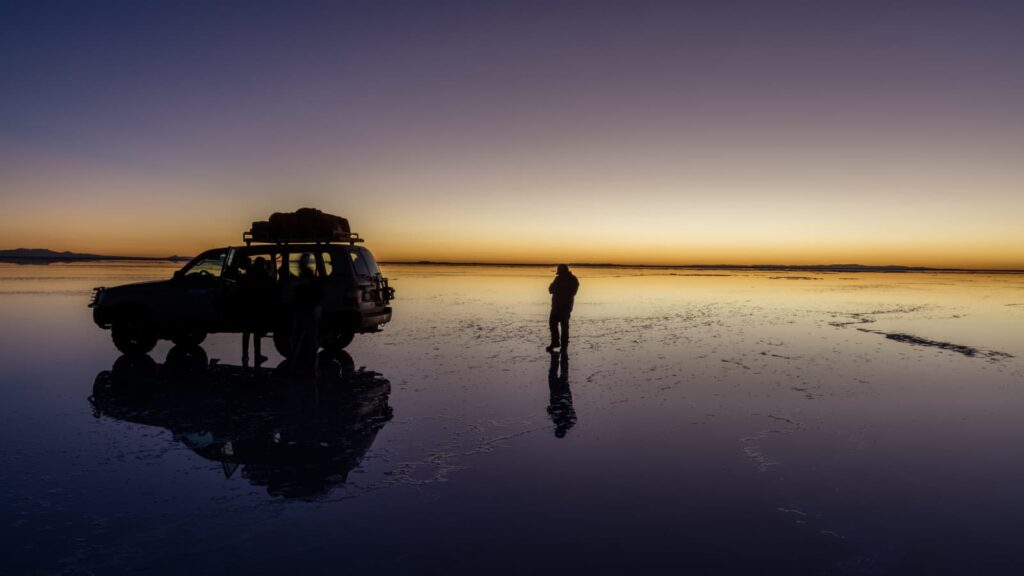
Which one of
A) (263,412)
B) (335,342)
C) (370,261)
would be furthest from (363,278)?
(263,412)

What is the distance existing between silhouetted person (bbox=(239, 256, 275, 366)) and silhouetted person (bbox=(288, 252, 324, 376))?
1190mm

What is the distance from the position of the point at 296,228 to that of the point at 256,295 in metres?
1.73

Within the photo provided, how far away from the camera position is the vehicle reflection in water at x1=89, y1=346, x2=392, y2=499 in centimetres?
667

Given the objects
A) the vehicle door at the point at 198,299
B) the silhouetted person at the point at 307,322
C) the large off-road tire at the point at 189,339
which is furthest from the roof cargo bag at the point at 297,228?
the large off-road tire at the point at 189,339

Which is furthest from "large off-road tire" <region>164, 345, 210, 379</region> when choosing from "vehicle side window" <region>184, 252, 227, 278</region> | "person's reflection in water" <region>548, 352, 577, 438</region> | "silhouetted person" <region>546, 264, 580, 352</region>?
"silhouetted person" <region>546, 264, 580, 352</region>

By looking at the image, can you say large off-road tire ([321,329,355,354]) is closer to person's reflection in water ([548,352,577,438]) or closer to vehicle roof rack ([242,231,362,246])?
vehicle roof rack ([242,231,362,246])

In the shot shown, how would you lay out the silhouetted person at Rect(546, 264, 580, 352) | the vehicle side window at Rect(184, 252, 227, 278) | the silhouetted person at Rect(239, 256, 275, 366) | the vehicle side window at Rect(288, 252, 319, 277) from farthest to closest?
the silhouetted person at Rect(546, 264, 580, 352), the vehicle side window at Rect(184, 252, 227, 278), the vehicle side window at Rect(288, 252, 319, 277), the silhouetted person at Rect(239, 256, 275, 366)

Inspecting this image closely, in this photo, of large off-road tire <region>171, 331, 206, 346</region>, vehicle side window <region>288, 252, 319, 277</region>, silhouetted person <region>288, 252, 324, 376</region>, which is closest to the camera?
silhouetted person <region>288, 252, 324, 376</region>

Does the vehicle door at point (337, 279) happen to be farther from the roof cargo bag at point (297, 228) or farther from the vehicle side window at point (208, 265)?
the vehicle side window at point (208, 265)

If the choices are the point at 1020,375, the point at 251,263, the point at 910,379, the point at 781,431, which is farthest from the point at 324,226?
the point at 1020,375

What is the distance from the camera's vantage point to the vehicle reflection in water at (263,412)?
21.9ft

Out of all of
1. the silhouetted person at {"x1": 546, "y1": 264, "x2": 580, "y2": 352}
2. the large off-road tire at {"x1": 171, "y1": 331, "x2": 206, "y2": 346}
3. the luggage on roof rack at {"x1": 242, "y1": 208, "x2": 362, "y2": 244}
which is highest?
the luggage on roof rack at {"x1": 242, "y1": 208, "x2": 362, "y2": 244}

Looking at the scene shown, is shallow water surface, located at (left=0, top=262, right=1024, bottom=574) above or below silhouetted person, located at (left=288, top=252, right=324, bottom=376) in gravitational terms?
below

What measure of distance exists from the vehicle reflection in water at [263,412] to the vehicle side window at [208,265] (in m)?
1.85
